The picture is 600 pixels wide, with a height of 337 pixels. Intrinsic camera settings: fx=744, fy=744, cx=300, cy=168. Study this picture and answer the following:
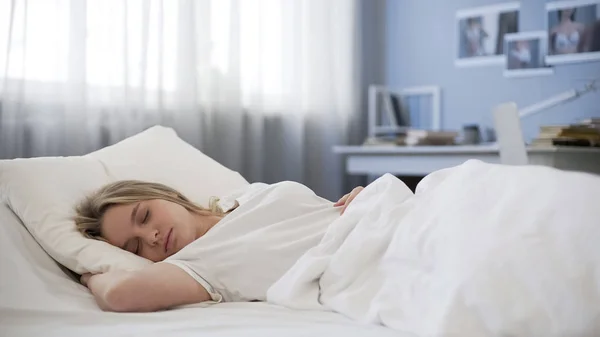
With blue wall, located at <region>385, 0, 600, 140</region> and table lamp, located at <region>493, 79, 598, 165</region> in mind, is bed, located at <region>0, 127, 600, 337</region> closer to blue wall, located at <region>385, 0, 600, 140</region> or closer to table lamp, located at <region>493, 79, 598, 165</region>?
table lamp, located at <region>493, 79, 598, 165</region>

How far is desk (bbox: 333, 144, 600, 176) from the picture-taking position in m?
2.80

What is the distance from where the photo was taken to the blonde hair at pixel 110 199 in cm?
156

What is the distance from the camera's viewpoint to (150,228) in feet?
4.99

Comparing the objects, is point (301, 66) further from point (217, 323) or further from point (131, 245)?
point (217, 323)

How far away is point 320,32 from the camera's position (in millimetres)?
3873

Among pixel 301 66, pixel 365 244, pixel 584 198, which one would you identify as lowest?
pixel 365 244

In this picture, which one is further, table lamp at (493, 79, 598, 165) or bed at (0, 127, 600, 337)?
table lamp at (493, 79, 598, 165)

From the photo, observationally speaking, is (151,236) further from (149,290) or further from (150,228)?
(149,290)

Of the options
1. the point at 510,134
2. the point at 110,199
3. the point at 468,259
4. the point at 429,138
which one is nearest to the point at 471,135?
the point at 429,138

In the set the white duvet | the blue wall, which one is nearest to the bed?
the white duvet

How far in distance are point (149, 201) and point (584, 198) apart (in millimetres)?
864

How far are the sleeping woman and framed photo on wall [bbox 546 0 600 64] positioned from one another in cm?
228

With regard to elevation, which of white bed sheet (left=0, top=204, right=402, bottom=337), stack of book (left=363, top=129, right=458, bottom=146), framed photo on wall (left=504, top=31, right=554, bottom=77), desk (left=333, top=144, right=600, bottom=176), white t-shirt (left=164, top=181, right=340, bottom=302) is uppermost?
framed photo on wall (left=504, top=31, right=554, bottom=77)

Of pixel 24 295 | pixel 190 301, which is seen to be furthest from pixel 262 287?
pixel 24 295
